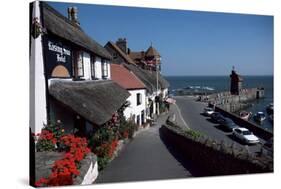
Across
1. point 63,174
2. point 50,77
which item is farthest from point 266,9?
point 63,174

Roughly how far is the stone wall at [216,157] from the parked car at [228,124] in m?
0.64

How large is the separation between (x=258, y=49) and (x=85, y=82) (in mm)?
3705

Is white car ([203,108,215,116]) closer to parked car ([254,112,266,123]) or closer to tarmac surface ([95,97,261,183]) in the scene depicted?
tarmac surface ([95,97,261,183])

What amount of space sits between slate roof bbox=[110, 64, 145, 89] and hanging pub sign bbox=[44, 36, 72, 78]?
1.95 metres

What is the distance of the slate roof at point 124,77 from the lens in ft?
29.4

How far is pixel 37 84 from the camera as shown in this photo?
6.00 meters

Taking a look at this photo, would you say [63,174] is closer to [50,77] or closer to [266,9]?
[50,77]

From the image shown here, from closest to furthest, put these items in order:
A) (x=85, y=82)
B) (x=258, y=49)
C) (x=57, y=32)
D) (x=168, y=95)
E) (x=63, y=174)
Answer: (x=63, y=174), (x=57, y=32), (x=85, y=82), (x=258, y=49), (x=168, y=95)

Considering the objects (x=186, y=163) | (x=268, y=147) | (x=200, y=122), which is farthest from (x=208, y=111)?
(x=268, y=147)

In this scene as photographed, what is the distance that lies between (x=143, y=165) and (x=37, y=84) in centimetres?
260

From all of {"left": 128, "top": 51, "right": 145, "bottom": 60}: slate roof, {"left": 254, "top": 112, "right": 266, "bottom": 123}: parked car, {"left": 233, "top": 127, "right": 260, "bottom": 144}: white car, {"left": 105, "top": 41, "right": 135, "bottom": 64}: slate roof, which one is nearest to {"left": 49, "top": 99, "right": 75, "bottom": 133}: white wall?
{"left": 105, "top": 41, "right": 135, "bottom": 64}: slate roof

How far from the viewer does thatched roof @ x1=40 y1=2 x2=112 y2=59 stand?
244 inches

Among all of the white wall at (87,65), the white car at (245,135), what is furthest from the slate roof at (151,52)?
the white car at (245,135)

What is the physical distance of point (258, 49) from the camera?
8.09m
